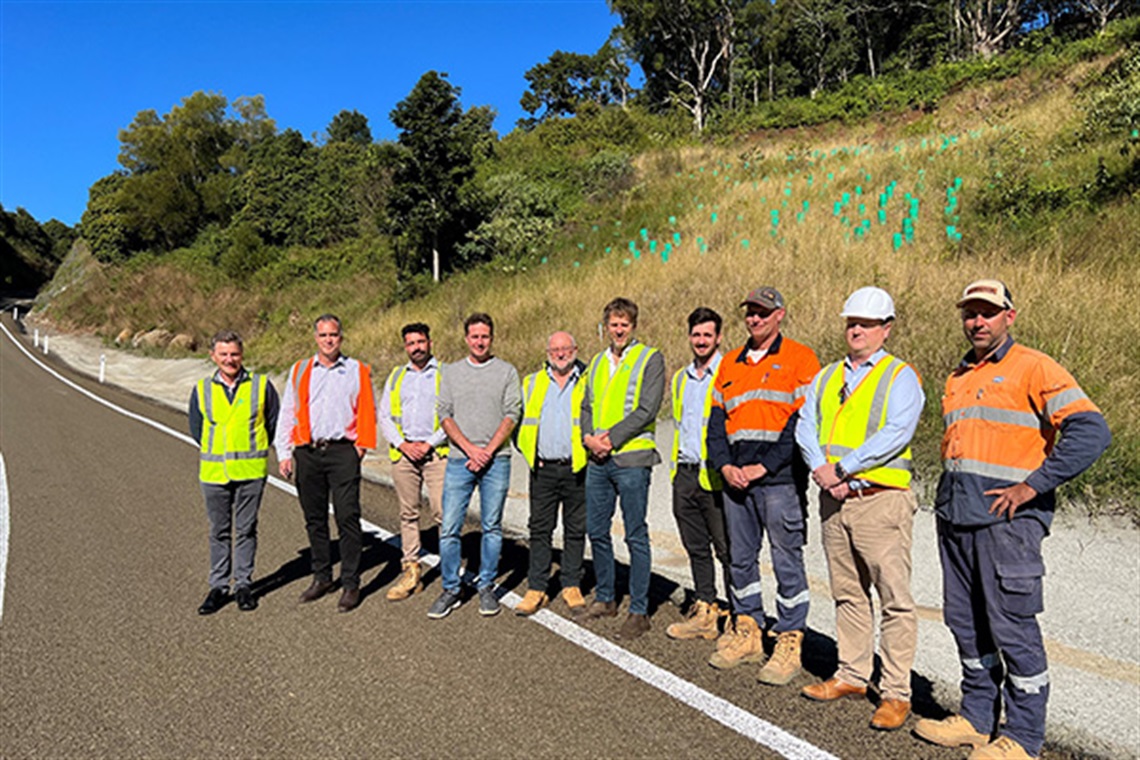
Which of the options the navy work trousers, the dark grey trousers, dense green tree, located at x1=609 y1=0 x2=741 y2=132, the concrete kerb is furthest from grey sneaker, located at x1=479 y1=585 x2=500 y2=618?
dense green tree, located at x1=609 y1=0 x2=741 y2=132

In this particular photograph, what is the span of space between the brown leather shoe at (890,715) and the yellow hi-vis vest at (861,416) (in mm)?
1026

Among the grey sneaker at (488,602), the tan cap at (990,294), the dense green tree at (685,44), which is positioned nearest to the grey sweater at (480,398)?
the grey sneaker at (488,602)

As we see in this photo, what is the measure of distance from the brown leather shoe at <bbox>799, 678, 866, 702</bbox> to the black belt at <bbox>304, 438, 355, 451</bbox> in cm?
348

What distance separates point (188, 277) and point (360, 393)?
3817cm

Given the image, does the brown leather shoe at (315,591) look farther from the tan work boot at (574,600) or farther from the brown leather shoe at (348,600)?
the tan work boot at (574,600)

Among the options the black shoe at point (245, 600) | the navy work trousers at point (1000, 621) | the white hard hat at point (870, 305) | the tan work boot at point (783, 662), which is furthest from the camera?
the black shoe at point (245, 600)

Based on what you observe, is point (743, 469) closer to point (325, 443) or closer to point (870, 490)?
point (870, 490)

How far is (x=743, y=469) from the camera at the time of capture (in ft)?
13.0

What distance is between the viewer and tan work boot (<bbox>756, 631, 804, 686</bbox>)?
379 centimetres

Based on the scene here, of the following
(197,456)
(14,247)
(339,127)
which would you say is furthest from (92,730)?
(14,247)

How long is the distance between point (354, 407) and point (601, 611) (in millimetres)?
2308

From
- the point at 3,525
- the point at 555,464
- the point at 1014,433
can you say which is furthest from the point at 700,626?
the point at 3,525

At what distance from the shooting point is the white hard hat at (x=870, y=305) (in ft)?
11.6

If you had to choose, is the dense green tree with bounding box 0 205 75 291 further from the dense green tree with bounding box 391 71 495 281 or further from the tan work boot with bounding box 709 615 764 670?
the tan work boot with bounding box 709 615 764 670
